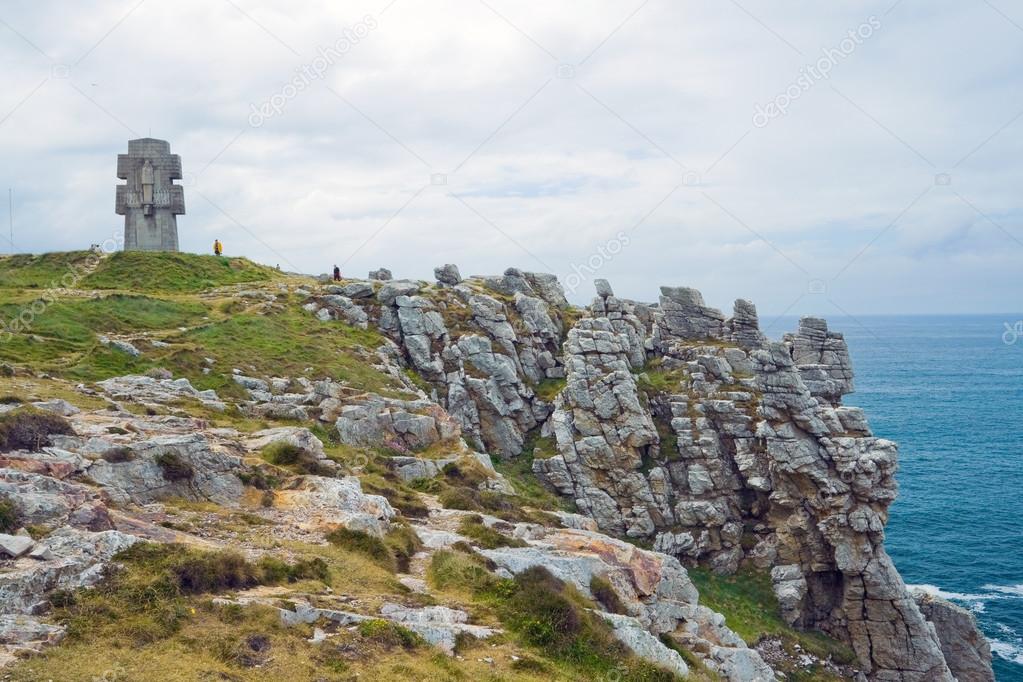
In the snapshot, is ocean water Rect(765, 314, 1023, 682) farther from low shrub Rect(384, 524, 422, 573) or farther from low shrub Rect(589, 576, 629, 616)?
low shrub Rect(384, 524, 422, 573)

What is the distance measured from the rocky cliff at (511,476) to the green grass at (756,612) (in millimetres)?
431

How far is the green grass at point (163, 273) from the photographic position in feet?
213

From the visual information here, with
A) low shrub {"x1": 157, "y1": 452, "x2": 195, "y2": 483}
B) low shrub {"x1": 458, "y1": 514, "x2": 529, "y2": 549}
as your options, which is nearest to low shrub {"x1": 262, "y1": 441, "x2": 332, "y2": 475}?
low shrub {"x1": 157, "y1": 452, "x2": 195, "y2": 483}

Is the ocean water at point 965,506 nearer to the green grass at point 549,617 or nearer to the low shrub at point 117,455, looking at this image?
the green grass at point 549,617

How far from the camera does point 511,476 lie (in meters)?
62.1

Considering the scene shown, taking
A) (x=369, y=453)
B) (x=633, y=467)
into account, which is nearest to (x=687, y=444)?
(x=633, y=467)

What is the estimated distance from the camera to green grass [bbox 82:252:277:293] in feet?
213

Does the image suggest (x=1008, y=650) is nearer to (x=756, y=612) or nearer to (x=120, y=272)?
(x=756, y=612)

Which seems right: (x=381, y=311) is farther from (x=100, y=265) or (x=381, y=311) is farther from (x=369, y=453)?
(x=369, y=453)

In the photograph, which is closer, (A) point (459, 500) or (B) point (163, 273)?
(A) point (459, 500)

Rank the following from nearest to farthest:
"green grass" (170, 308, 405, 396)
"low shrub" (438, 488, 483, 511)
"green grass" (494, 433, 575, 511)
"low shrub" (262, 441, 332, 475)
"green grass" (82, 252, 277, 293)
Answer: "low shrub" (262, 441, 332, 475) < "low shrub" (438, 488, 483, 511) < "green grass" (170, 308, 405, 396) < "green grass" (494, 433, 575, 511) < "green grass" (82, 252, 277, 293)

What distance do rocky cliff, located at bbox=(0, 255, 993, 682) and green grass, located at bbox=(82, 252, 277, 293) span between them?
4.01 meters

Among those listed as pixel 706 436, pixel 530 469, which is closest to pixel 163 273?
pixel 530 469

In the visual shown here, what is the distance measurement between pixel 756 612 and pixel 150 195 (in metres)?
57.5
